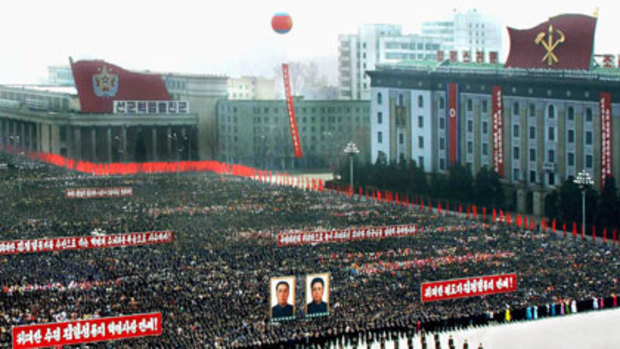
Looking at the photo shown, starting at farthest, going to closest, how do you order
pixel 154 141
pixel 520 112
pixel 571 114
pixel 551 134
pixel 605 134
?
pixel 154 141 < pixel 520 112 < pixel 551 134 < pixel 571 114 < pixel 605 134

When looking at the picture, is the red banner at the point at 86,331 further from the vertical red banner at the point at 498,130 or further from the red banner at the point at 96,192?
the vertical red banner at the point at 498,130

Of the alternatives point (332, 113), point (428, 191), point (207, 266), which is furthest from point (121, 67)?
point (207, 266)

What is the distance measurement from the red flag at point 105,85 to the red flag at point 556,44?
5877 cm

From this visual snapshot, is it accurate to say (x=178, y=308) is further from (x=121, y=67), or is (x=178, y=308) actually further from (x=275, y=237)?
(x=121, y=67)

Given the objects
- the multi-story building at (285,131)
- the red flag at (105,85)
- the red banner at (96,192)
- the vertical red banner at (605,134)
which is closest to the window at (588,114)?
the vertical red banner at (605,134)

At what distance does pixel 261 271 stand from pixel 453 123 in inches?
2139

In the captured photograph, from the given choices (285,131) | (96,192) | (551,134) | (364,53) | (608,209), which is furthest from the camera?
(364,53)

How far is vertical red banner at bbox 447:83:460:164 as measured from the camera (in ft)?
389

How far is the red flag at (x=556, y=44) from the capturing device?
337ft

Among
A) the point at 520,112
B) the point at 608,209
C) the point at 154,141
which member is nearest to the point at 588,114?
the point at 520,112

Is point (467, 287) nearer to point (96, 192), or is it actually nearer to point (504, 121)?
point (96, 192)

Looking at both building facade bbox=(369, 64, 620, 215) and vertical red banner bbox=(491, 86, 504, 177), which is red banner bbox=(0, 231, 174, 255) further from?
vertical red banner bbox=(491, 86, 504, 177)

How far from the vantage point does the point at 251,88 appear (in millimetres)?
181250

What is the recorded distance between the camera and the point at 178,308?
59.8 m
